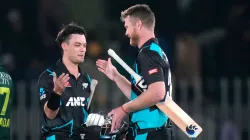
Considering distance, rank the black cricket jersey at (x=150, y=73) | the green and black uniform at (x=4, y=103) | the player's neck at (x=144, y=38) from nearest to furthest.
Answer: the black cricket jersey at (x=150, y=73) < the player's neck at (x=144, y=38) < the green and black uniform at (x=4, y=103)

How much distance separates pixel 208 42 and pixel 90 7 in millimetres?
2505

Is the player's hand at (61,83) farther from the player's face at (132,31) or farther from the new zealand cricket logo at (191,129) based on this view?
the new zealand cricket logo at (191,129)

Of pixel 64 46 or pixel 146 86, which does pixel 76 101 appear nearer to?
pixel 64 46

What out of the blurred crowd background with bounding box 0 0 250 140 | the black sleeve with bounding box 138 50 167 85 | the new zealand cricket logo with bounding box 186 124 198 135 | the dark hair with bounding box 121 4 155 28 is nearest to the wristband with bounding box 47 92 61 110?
the black sleeve with bounding box 138 50 167 85

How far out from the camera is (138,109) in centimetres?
939

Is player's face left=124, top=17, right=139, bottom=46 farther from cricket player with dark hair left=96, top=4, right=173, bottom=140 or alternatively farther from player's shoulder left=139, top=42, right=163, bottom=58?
player's shoulder left=139, top=42, right=163, bottom=58

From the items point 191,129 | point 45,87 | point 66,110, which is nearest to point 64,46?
point 45,87

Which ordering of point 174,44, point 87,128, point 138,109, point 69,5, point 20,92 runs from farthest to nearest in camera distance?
point 69,5, point 174,44, point 20,92, point 87,128, point 138,109

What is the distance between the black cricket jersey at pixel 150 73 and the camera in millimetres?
9445

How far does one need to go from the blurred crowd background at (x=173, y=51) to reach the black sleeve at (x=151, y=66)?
5112 millimetres

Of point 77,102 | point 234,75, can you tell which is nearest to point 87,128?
point 77,102

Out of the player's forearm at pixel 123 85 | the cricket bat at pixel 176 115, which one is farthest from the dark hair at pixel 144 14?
the player's forearm at pixel 123 85

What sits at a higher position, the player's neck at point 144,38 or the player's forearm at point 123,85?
the player's neck at point 144,38

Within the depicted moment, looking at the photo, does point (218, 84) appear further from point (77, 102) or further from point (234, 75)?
point (77, 102)
